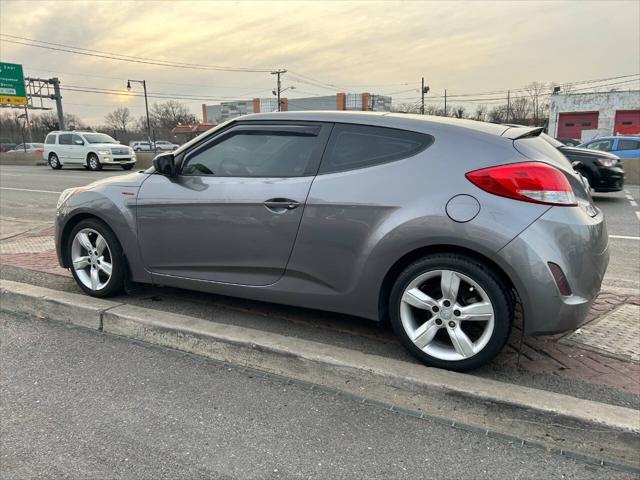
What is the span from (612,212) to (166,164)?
9.73 meters

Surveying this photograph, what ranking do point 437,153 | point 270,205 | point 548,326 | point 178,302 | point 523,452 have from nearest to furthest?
point 523,452 → point 548,326 → point 437,153 → point 270,205 → point 178,302

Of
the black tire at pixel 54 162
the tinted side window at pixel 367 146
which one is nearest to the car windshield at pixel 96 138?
the black tire at pixel 54 162

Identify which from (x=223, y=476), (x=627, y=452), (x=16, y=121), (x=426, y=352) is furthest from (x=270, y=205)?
(x=16, y=121)

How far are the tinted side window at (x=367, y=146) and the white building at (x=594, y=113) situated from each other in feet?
154

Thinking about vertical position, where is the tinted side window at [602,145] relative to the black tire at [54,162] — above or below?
above

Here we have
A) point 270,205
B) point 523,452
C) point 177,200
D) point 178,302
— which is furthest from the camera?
point 178,302

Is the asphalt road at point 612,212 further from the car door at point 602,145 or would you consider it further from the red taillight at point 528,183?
the red taillight at point 528,183

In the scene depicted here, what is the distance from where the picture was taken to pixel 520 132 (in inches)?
124

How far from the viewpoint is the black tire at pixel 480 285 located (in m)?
2.79

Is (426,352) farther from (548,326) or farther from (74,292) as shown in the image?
(74,292)

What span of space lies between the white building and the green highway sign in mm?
45423

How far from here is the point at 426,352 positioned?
3012 millimetres

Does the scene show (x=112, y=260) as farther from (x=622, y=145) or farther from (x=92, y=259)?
(x=622, y=145)

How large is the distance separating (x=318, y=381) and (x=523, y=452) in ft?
3.89
